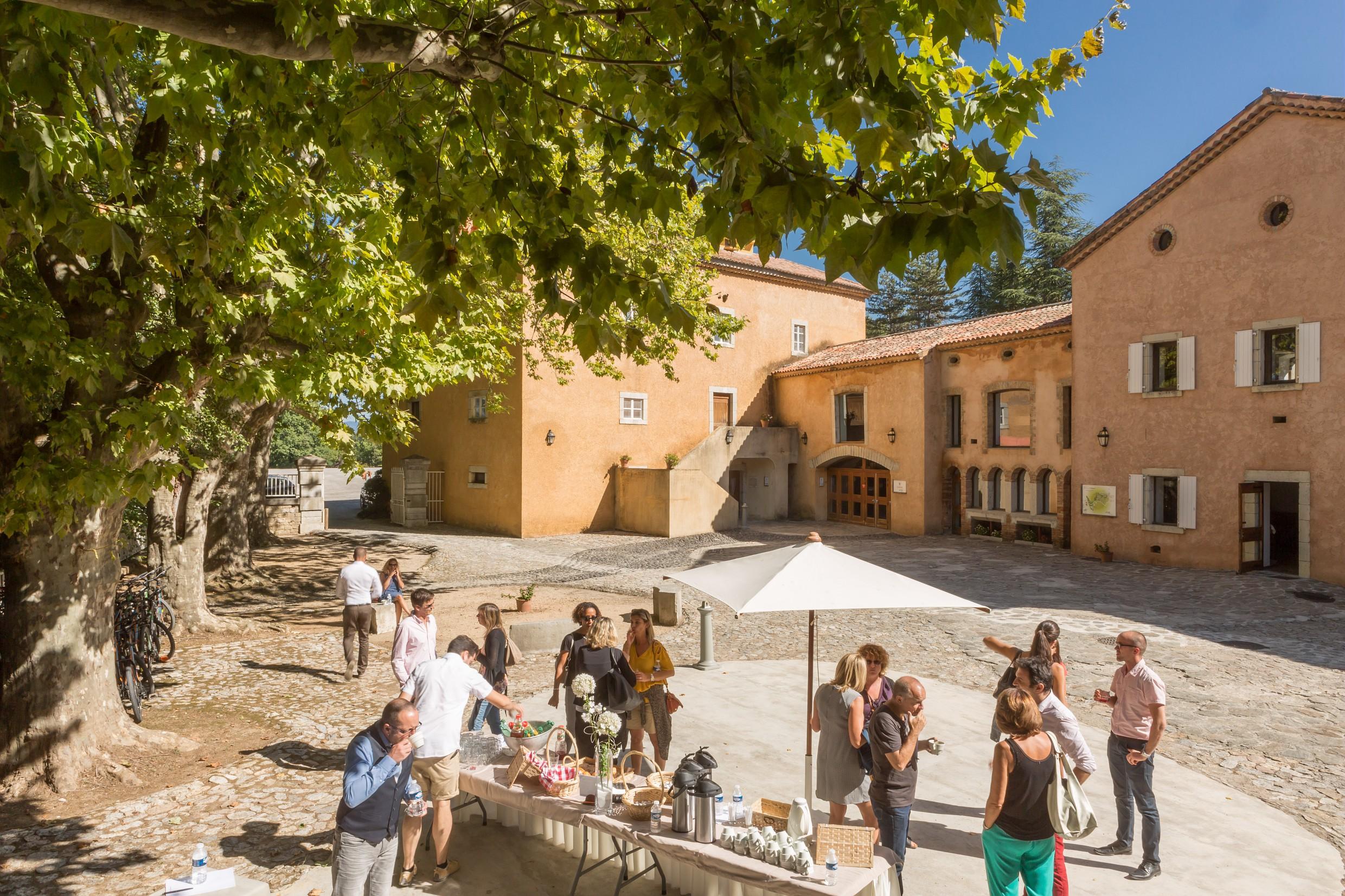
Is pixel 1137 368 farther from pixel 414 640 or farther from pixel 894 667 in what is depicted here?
pixel 414 640

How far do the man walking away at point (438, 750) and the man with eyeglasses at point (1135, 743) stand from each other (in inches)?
184

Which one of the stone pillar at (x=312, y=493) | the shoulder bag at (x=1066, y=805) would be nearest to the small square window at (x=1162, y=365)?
the shoulder bag at (x=1066, y=805)

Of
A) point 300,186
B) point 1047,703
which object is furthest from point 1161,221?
point 300,186

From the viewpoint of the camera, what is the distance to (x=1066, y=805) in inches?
172

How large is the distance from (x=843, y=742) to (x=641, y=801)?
146 cm

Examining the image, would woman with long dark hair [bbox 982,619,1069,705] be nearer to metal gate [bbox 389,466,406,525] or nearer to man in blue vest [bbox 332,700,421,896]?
man in blue vest [bbox 332,700,421,896]

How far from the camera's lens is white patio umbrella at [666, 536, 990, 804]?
5.92 metres

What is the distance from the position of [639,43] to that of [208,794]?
697 cm

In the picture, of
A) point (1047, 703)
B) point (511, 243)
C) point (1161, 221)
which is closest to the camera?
point (511, 243)

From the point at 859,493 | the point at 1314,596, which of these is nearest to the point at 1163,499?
the point at 1314,596

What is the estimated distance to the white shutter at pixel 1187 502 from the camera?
1839 cm

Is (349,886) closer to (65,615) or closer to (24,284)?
(65,615)

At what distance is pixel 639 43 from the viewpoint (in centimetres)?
517

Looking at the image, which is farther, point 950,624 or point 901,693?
point 950,624
